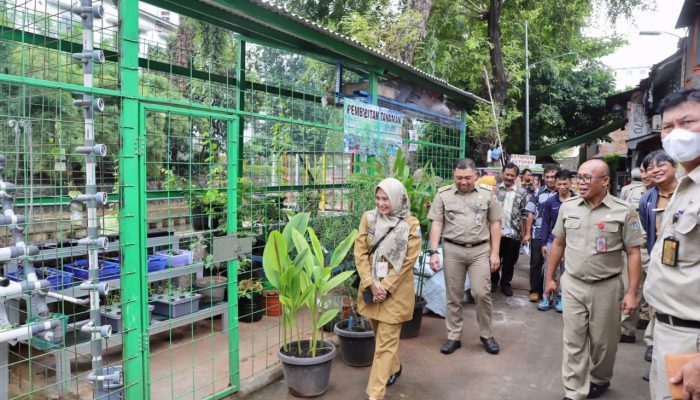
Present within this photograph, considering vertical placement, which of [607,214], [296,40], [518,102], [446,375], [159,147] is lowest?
[446,375]

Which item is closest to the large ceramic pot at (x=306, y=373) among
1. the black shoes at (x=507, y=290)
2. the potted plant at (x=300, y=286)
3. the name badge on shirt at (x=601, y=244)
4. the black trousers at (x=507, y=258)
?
the potted plant at (x=300, y=286)

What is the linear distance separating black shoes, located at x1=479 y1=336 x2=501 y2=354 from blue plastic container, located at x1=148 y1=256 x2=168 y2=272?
9.82 feet

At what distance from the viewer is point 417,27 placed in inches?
370

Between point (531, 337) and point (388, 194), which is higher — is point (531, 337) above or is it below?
below

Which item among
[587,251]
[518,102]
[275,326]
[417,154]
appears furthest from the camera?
[518,102]

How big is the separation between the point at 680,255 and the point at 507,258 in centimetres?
463

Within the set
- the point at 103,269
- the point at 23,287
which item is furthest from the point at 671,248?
the point at 103,269

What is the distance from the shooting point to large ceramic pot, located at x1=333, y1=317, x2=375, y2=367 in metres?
4.06

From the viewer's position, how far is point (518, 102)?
18.8m

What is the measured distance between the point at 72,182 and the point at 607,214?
4.81 metres

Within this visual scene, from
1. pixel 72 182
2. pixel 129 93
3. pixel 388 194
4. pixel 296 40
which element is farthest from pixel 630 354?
pixel 72 182

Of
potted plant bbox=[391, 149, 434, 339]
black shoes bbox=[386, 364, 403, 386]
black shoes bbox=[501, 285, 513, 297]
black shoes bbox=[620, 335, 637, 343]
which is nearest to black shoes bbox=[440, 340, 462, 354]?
potted plant bbox=[391, 149, 434, 339]

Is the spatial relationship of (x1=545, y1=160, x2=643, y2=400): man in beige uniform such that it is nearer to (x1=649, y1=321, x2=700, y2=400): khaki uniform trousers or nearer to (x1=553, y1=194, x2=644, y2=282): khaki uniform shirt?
(x1=553, y1=194, x2=644, y2=282): khaki uniform shirt

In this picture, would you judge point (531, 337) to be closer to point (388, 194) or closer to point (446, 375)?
point (446, 375)
